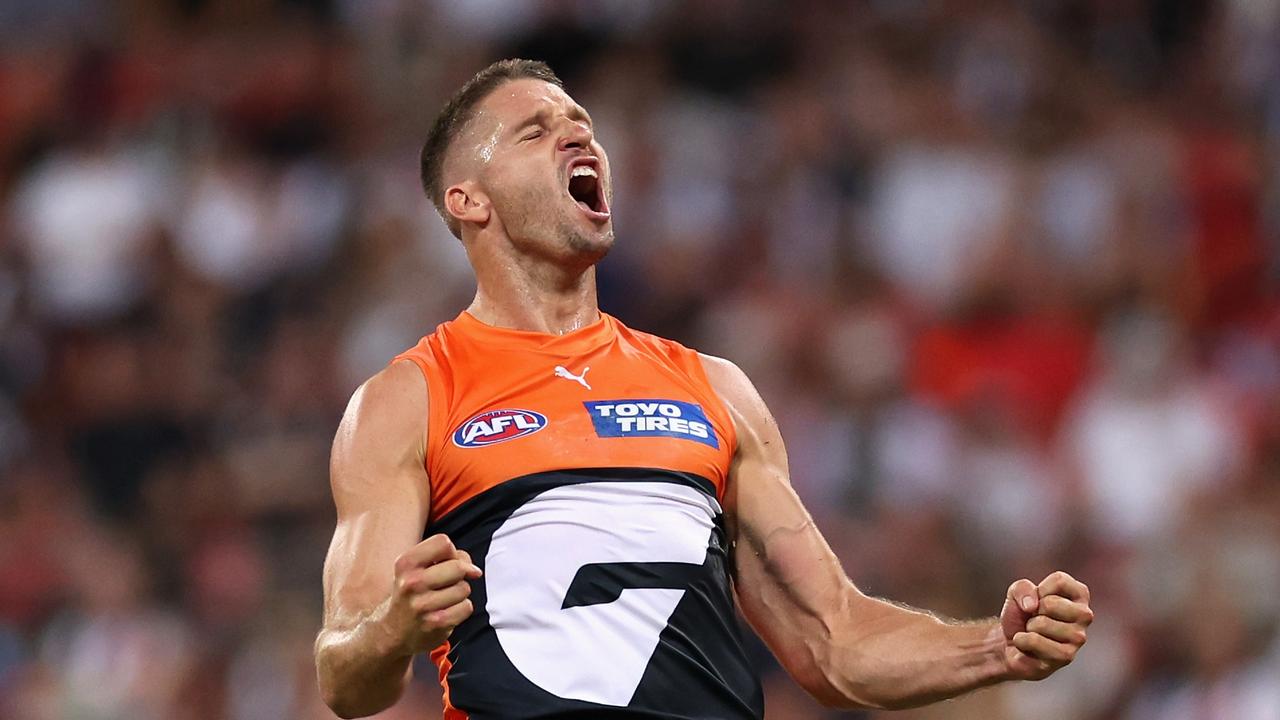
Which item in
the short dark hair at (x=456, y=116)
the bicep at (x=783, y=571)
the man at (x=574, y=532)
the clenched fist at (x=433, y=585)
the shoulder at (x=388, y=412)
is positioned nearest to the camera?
the clenched fist at (x=433, y=585)

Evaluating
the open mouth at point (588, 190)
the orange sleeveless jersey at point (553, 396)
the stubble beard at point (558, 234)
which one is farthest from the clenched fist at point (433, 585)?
the open mouth at point (588, 190)

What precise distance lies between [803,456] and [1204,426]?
6.47ft

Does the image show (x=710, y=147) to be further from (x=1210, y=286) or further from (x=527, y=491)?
(x=527, y=491)

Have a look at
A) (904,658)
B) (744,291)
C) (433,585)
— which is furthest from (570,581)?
(744,291)

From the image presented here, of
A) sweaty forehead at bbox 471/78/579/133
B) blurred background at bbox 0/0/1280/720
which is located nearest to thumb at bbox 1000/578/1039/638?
sweaty forehead at bbox 471/78/579/133

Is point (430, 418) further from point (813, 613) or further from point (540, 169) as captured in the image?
point (813, 613)

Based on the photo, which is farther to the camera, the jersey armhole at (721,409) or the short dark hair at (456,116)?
the short dark hair at (456,116)

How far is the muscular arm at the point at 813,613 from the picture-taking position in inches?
182

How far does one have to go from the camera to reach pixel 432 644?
4.02 metres

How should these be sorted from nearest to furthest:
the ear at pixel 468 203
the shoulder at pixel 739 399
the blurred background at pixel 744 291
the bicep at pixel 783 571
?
the bicep at pixel 783 571 → the shoulder at pixel 739 399 → the ear at pixel 468 203 → the blurred background at pixel 744 291

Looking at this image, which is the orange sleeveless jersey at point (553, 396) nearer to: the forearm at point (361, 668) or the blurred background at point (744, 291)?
the forearm at point (361, 668)

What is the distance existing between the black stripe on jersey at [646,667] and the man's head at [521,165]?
85 cm

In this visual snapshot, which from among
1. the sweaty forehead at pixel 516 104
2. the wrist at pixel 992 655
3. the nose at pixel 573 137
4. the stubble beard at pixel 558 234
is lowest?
the wrist at pixel 992 655

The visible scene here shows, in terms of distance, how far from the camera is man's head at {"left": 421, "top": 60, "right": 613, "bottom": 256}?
16.7ft
